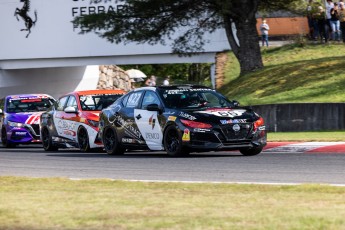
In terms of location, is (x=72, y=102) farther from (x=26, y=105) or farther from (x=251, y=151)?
(x=251, y=151)

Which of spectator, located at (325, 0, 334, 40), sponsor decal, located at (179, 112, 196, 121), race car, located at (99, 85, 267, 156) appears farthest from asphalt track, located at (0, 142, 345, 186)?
spectator, located at (325, 0, 334, 40)

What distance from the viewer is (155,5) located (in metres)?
34.9

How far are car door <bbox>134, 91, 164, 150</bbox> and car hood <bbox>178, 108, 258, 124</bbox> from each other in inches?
31.5

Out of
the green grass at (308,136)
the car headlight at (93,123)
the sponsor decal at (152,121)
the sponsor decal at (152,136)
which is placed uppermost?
the sponsor decal at (152,121)

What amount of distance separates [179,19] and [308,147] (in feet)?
57.2

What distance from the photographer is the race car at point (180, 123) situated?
17.5 meters

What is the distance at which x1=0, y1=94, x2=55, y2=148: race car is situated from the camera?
85.3ft

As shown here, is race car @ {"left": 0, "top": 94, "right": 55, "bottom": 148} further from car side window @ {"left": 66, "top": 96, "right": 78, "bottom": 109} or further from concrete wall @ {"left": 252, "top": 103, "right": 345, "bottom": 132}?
concrete wall @ {"left": 252, "top": 103, "right": 345, "bottom": 132}

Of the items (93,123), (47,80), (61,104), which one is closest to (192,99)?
(93,123)

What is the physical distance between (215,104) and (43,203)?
8.59 meters

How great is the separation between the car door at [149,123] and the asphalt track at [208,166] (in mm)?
300

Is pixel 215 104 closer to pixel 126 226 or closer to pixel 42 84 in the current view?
pixel 126 226

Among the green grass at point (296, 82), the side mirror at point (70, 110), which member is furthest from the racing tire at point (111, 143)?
the green grass at point (296, 82)

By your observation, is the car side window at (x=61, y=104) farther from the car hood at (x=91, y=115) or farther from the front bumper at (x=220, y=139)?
the front bumper at (x=220, y=139)
